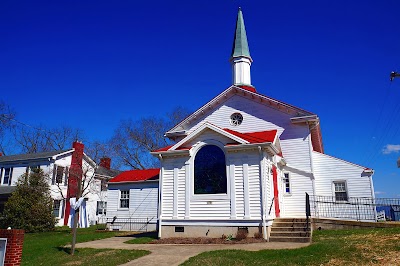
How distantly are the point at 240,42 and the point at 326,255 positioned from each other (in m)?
20.1

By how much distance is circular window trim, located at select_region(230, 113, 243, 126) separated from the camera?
22.3 metres

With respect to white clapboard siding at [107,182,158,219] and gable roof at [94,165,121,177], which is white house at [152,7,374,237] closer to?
white clapboard siding at [107,182,158,219]

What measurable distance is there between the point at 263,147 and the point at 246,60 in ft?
40.8

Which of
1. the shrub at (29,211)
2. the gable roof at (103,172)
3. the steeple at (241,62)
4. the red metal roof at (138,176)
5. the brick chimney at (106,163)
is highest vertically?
the steeple at (241,62)

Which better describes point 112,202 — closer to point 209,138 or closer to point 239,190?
point 209,138

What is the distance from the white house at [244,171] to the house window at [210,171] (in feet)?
0.16

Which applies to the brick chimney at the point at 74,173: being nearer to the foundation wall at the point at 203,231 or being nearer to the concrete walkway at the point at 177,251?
the foundation wall at the point at 203,231

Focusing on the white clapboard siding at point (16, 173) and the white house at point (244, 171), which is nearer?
the white house at point (244, 171)

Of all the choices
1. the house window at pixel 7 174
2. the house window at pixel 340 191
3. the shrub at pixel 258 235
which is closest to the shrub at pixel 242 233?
the shrub at pixel 258 235

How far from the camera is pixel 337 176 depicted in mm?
20531

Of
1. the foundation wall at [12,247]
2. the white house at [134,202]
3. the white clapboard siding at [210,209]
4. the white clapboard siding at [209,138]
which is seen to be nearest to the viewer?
the foundation wall at [12,247]

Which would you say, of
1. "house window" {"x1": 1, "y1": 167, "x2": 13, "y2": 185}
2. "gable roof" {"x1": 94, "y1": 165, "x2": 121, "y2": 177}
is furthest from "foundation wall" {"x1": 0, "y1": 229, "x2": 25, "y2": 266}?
"gable roof" {"x1": 94, "y1": 165, "x2": 121, "y2": 177}

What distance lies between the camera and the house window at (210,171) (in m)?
16.7

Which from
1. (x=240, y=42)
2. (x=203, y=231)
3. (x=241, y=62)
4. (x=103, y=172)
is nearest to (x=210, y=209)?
(x=203, y=231)
